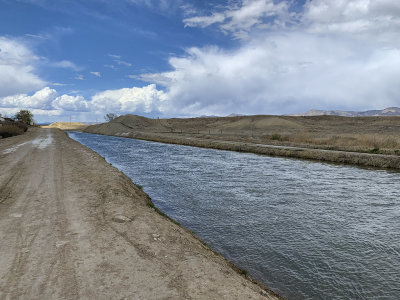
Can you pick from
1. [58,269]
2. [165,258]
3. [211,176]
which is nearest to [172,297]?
[165,258]

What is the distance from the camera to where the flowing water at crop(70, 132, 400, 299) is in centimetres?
701

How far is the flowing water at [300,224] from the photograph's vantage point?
7.01 meters

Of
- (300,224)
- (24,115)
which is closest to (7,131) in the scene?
(300,224)

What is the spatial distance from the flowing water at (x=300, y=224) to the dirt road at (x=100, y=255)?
1.69 meters

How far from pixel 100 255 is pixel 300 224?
25.0 ft

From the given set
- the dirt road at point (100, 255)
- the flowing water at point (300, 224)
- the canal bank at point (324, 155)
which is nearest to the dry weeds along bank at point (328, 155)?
the canal bank at point (324, 155)

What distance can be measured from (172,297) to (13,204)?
781 centimetres

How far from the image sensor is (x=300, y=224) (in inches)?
420

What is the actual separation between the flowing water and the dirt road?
1.69m

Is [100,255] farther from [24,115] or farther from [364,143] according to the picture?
[24,115]

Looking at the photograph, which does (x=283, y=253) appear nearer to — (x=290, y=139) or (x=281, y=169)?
(x=281, y=169)

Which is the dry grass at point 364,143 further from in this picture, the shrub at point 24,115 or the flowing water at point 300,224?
the shrub at point 24,115

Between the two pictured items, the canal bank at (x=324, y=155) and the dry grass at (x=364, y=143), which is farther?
the dry grass at (x=364, y=143)

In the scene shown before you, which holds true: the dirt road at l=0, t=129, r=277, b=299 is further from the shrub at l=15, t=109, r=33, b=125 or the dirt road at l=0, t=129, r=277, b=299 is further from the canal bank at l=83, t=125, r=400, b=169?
the shrub at l=15, t=109, r=33, b=125
